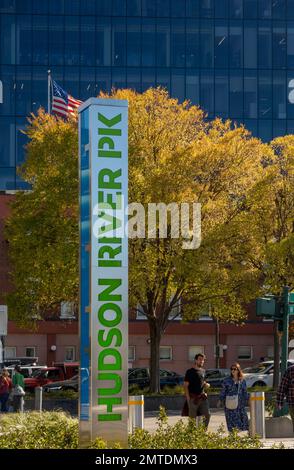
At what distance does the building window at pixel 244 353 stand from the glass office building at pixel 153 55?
2614cm

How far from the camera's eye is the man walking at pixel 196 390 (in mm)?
23250

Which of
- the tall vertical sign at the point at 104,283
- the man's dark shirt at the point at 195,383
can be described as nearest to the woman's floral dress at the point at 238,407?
the man's dark shirt at the point at 195,383

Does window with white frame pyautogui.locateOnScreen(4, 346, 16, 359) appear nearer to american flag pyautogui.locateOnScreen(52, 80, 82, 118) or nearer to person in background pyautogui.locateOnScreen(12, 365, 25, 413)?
american flag pyautogui.locateOnScreen(52, 80, 82, 118)

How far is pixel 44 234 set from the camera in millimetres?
43562

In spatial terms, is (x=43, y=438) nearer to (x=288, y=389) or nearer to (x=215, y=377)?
(x=288, y=389)

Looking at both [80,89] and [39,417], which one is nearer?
[39,417]

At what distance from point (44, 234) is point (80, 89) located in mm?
48843

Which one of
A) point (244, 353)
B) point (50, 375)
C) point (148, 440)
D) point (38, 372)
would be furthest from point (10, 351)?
point (148, 440)

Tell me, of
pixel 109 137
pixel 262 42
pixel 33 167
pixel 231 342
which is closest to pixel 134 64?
pixel 262 42

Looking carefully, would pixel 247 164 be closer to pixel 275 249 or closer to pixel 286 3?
pixel 275 249

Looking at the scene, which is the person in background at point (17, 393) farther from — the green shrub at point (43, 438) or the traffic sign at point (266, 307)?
the green shrub at point (43, 438)

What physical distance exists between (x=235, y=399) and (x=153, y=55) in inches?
2823

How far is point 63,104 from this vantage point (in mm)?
48625

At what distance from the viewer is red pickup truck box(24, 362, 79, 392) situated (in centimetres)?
5109
